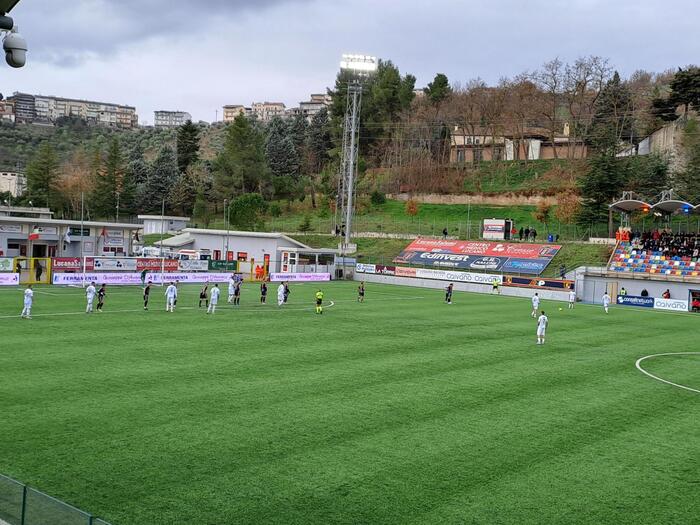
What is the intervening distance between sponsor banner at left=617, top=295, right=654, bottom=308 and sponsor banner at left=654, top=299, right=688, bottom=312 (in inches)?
18.0

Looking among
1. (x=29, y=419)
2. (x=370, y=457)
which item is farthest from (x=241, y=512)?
(x=29, y=419)

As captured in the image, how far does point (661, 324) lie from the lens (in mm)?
43125

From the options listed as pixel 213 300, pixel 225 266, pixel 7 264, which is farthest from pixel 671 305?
pixel 7 264

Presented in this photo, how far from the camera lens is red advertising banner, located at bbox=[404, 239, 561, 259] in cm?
7075

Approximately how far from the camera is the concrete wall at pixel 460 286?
59.2 meters

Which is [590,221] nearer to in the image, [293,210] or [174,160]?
[293,210]

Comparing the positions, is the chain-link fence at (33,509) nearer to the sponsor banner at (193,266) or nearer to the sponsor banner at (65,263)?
the sponsor banner at (65,263)

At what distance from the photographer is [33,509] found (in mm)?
9844

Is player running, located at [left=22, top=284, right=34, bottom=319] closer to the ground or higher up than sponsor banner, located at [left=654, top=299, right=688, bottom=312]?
higher up

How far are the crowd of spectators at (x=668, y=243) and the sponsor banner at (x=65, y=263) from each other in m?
49.2

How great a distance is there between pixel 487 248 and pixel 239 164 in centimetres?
5113

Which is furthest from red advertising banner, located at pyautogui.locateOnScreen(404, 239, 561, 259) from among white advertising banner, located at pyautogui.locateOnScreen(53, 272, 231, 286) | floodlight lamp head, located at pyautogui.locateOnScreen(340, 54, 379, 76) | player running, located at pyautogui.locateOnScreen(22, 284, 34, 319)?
player running, located at pyautogui.locateOnScreen(22, 284, 34, 319)

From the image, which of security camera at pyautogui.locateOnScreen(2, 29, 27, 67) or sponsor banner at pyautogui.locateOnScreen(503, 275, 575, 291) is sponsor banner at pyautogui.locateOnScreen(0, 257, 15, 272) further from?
security camera at pyautogui.locateOnScreen(2, 29, 27, 67)

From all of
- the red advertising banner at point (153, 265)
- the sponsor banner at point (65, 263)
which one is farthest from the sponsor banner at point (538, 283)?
the sponsor banner at point (65, 263)
